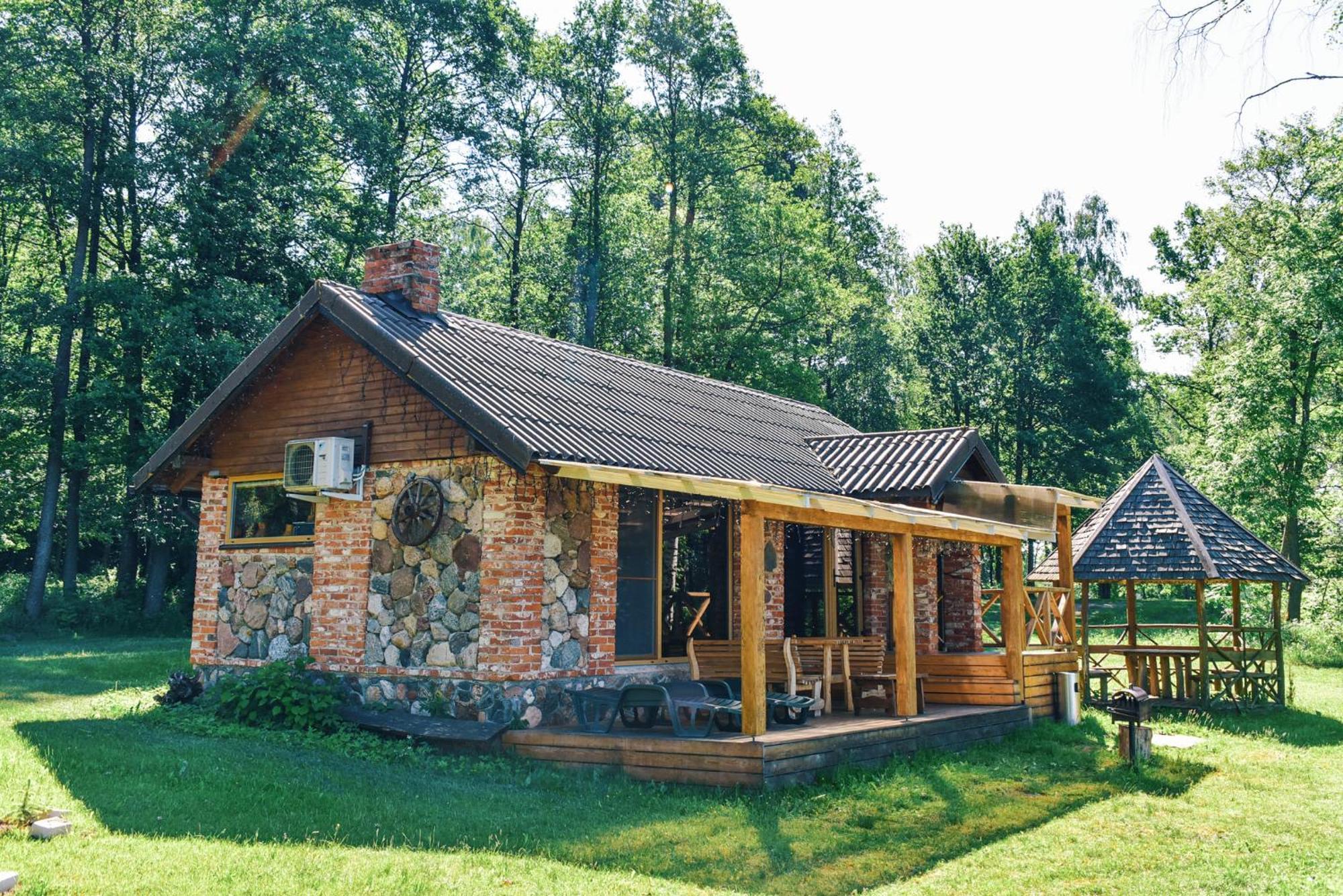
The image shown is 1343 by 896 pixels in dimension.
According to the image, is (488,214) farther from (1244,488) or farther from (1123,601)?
(1123,601)

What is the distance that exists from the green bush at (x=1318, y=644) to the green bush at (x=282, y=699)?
20.4 meters

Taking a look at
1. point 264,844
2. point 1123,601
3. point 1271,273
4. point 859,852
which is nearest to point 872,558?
point 859,852

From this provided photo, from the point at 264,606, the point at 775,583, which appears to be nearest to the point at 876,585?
the point at 775,583

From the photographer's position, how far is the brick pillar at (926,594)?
1365 centimetres

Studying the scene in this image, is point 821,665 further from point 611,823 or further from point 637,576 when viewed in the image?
point 611,823

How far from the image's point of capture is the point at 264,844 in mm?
6723

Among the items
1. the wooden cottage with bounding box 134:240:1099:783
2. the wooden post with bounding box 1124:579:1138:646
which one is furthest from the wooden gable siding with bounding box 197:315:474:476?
the wooden post with bounding box 1124:579:1138:646

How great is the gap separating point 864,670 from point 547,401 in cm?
454

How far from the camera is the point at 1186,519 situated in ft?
52.1

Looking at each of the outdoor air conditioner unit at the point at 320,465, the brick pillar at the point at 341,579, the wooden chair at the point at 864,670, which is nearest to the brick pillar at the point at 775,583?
the wooden chair at the point at 864,670

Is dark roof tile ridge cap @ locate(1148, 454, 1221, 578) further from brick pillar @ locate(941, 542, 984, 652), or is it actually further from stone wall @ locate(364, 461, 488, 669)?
stone wall @ locate(364, 461, 488, 669)

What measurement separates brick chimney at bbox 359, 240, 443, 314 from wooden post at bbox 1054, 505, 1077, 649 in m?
8.03

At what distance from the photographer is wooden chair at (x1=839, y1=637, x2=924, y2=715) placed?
37.4 feet

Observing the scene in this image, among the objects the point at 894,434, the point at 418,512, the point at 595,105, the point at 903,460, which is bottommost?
the point at 418,512
